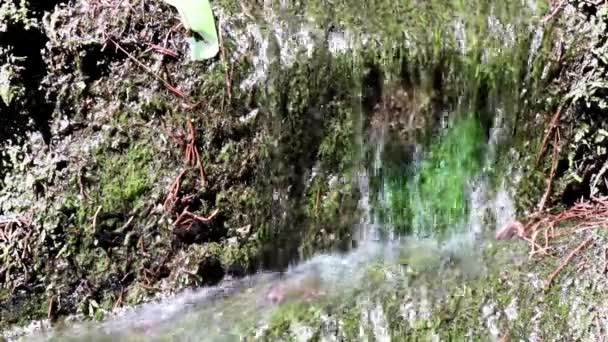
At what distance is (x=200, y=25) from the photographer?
2861 mm

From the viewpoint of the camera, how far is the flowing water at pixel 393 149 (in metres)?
2.91

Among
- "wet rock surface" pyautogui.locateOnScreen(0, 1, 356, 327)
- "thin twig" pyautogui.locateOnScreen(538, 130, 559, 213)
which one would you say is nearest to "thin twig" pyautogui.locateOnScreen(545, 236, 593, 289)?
"thin twig" pyautogui.locateOnScreen(538, 130, 559, 213)

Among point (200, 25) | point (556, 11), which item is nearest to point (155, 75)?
point (200, 25)

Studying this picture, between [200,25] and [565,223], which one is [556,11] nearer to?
[565,223]

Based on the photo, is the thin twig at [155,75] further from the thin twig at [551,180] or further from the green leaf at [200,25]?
→ the thin twig at [551,180]

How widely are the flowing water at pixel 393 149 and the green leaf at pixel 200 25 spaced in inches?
3.7

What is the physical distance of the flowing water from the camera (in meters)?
2.91

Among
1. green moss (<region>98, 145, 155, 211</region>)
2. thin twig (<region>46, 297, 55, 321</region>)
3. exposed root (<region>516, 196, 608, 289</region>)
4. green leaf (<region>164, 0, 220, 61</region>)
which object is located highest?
green leaf (<region>164, 0, 220, 61</region>)

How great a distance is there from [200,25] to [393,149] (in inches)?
38.2

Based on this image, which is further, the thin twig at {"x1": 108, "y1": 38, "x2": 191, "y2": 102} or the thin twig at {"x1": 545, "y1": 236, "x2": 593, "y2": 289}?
the thin twig at {"x1": 108, "y1": 38, "x2": 191, "y2": 102}

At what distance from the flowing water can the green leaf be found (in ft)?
0.31

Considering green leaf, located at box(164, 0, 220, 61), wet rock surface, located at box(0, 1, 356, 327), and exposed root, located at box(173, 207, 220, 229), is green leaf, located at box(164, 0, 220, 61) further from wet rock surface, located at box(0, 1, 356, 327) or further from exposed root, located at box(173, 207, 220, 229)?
exposed root, located at box(173, 207, 220, 229)

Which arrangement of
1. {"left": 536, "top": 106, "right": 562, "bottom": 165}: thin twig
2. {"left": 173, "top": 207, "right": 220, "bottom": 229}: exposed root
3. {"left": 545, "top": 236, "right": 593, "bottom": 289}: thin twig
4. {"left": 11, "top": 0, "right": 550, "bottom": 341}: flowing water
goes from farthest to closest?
{"left": 536, "top": 106, "right": 562, "bottom": 165}: thin twig < {"left": 173, "top": 207, "right": 220, "bottom": 229}: exposed root < {"left": 11, "top": 0, "right": 550, "bottom": 341}: flowing water < {"left": 545, "top": 236, "right": 593, "bottom": 289}: thin twig

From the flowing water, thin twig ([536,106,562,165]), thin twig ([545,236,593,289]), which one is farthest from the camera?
thin twig ([536,106,562,165])
